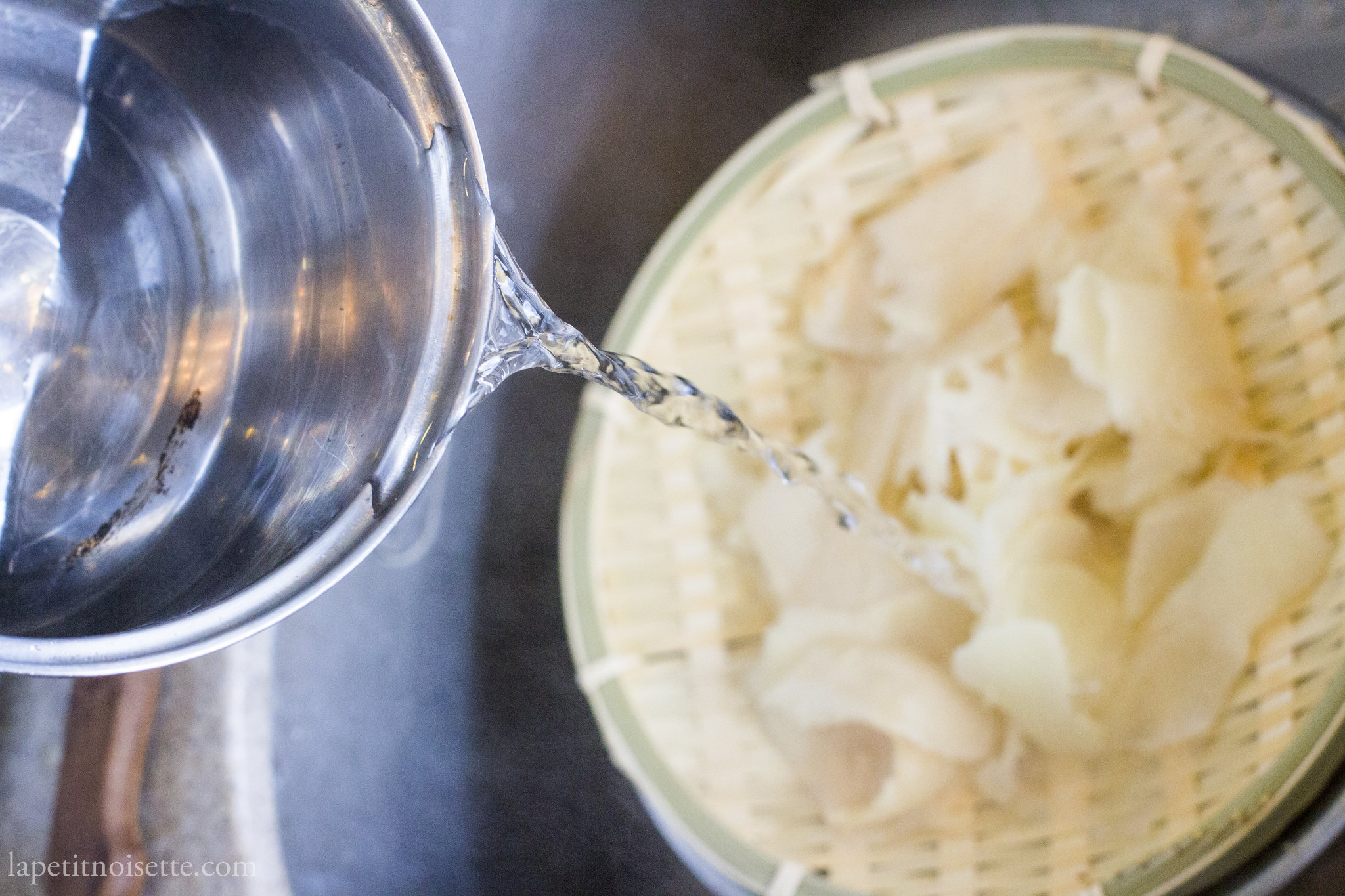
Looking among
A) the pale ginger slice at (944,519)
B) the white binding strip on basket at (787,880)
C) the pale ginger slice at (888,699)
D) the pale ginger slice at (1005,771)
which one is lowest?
the white binding strip on basket at (787,880)

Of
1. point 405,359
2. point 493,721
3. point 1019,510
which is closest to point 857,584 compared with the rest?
point 1019,510

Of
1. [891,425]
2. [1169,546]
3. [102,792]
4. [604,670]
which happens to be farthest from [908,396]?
[102,792]

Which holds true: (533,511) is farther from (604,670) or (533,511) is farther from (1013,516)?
(1013,516)

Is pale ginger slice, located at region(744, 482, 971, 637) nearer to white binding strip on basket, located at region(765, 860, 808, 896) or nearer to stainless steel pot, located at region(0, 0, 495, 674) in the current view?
white binding strip on basket, located at region(765, 860, 808, 896)

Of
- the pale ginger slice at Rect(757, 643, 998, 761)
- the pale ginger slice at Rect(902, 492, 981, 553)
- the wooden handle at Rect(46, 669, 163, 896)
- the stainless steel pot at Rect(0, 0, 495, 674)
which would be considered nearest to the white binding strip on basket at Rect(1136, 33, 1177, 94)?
the pale ginger slice at Rect(902, 492, 981, 553)

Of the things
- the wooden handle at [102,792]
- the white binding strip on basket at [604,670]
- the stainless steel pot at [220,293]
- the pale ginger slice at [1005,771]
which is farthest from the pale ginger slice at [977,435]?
the wooden handle at [102,792]

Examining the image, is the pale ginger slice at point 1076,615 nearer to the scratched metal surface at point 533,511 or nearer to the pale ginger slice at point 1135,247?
the pale ginger slice at point 1135,247
